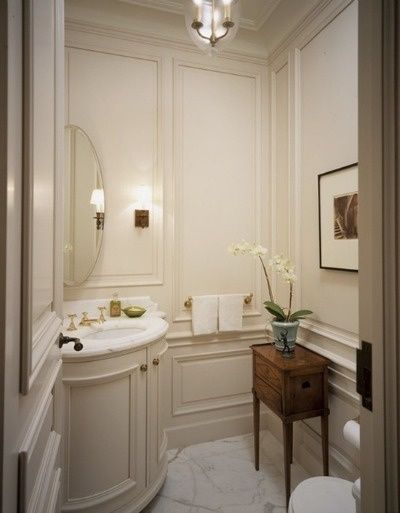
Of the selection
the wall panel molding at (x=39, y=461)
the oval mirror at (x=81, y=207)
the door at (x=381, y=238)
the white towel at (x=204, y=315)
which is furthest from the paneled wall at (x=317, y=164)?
the wall panel molding at (x=39, y=461)

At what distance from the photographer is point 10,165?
0.49 meters

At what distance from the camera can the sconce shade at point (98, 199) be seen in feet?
6.61

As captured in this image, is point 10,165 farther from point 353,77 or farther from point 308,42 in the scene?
point 308,42

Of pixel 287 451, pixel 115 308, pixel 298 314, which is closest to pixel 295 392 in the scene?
pixel 287 451

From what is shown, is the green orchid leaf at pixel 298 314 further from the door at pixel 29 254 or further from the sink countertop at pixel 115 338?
the door at pixel 29 254

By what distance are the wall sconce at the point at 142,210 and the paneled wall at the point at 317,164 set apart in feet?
3.09

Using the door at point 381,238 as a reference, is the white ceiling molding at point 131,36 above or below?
above

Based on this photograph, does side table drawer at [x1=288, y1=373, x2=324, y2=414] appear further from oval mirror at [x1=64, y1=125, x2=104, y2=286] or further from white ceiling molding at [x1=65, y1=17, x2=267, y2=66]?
white ceiling molding at [x1=65, y1=17, x2=267, y2=66]

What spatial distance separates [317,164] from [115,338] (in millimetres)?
A: 1526

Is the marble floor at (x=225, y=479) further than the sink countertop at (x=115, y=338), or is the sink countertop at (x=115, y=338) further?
the marble floor at (x=225, y=479)

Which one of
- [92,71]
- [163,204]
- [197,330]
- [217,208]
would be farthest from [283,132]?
[197,330]

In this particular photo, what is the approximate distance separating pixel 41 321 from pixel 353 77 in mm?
1795

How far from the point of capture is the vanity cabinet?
1.38 metres

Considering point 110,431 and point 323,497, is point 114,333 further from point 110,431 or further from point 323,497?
point 323,497
